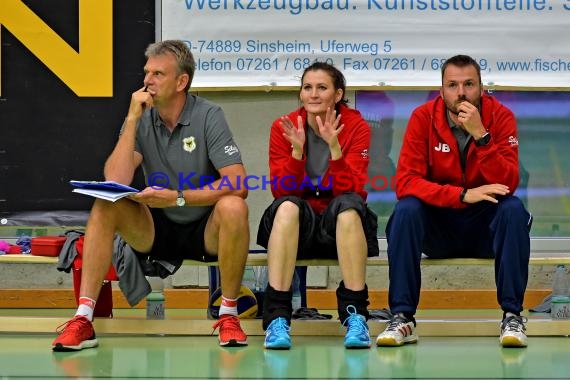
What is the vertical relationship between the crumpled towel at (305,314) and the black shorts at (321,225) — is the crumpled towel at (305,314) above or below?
below

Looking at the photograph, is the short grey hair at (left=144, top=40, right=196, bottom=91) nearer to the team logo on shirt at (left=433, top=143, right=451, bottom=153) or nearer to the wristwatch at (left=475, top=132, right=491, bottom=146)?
the team logo on shirt at (left=433, top=143, right=451, bottom=153)

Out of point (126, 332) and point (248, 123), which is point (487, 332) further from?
point (248, 123)

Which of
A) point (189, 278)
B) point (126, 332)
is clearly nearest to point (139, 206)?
point (126, 332)

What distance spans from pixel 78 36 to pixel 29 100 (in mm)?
472

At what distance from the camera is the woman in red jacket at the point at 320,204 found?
167 inches

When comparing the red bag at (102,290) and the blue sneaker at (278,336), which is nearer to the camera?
the blue sneaker at (278,336)

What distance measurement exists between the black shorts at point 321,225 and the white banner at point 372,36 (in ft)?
5.88

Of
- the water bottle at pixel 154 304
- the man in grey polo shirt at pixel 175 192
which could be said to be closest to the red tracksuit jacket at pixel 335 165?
the man in grey polo shirt at pixel 175 192

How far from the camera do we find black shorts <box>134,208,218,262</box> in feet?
15.0

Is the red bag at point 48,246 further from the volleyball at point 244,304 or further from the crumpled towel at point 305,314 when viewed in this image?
the crumpled towel at point 305,314

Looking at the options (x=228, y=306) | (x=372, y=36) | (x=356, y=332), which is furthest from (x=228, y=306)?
(x=372, y=36)

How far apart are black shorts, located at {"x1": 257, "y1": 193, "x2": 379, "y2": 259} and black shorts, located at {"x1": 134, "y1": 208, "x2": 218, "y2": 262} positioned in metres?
0.26

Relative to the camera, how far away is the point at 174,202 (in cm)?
435

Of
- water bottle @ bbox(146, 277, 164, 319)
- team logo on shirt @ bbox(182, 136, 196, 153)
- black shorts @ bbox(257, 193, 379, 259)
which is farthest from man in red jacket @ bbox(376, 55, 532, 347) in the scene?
water bottle @ bbox(146, 277, 164, 319)
